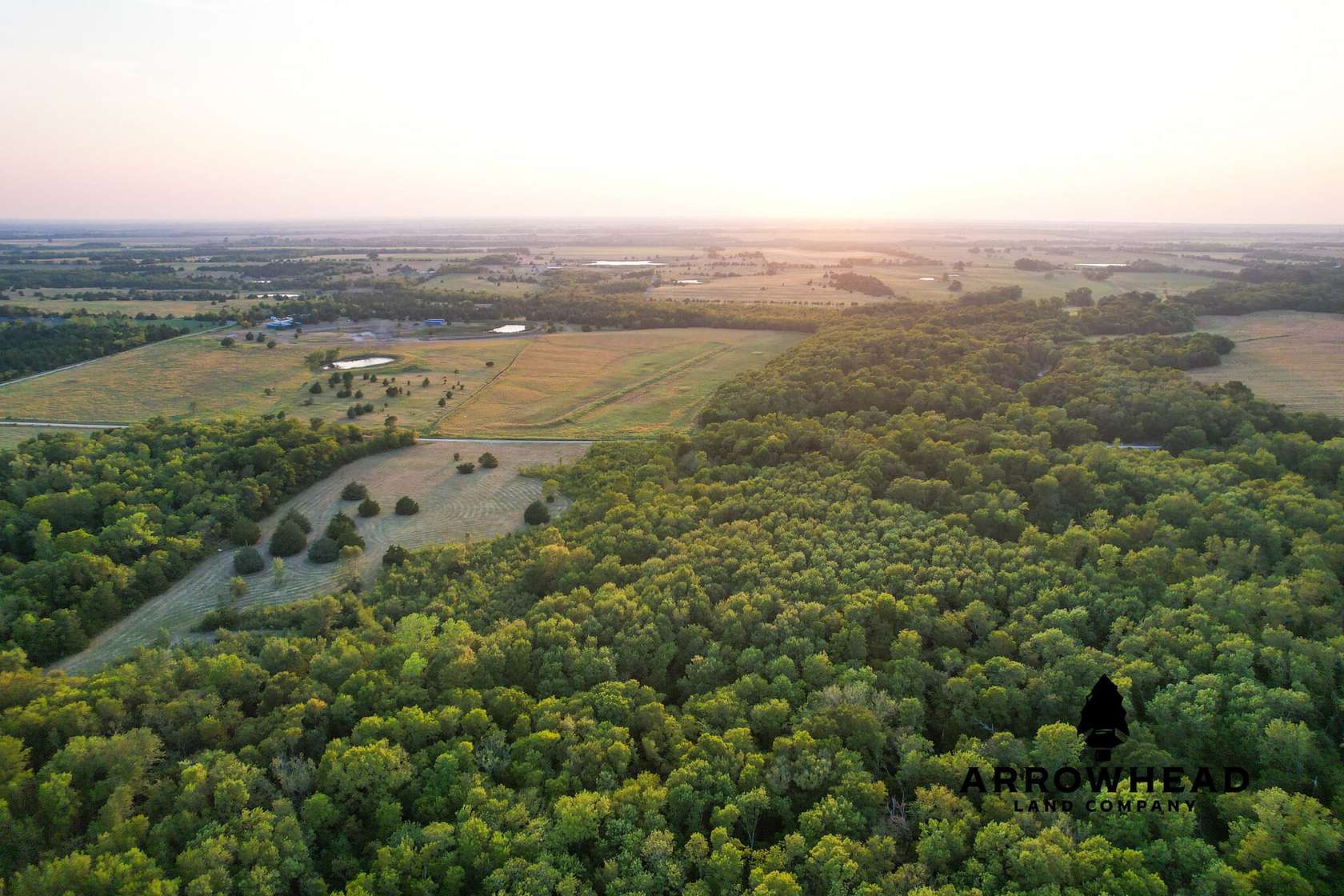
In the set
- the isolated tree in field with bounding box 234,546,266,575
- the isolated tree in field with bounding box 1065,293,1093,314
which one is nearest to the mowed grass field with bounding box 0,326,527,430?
the isolated tree in field with bounding box 234,546,266,575

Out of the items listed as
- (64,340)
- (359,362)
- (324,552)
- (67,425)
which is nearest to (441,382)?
(359,362)

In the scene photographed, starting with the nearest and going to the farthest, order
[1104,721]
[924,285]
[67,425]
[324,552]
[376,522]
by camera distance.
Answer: [1104,721], [324,552], [376,522], [67,425], [924,285]

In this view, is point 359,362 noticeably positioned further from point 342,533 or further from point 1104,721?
point 1104,721

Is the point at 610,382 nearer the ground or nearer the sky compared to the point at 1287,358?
nearer the ground

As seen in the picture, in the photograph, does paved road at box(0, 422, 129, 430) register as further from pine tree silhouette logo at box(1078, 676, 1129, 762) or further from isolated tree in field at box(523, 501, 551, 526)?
pine tree silhouette logo at box(1078, 676, 1129, 762)

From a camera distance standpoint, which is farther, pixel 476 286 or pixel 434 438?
pixel 476 286

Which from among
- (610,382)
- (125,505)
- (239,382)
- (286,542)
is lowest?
(286,542)
